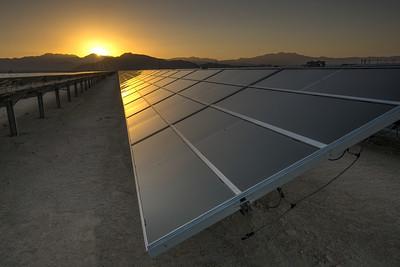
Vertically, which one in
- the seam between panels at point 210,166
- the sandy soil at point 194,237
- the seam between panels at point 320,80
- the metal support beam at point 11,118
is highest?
the seam between panels at point 320,80

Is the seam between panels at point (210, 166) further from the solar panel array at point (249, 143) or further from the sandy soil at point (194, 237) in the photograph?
the sandy soil at point (194, 237)

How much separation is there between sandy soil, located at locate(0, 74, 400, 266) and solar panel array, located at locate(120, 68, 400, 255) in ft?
6.87

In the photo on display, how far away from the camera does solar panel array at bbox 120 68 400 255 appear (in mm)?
3223

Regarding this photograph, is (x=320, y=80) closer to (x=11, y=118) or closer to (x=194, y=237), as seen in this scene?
(x=194, y=237)

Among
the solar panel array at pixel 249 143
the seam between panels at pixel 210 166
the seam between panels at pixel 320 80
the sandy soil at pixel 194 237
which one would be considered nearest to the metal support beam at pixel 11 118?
the sandy soil at pixel 194 237

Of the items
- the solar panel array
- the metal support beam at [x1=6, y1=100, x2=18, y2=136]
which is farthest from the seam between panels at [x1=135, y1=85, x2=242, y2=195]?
the metal support beam at [x1=6, y1=100, x2=18, y2=136]

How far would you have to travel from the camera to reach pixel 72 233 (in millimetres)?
6828

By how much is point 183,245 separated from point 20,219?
14.0 feet

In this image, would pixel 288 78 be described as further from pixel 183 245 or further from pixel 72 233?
pixel 72 233

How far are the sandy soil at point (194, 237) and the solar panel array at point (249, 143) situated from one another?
82.4 inches

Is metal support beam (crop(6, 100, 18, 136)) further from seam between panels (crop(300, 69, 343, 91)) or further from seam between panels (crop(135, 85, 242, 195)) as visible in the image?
seam between panels (crop(300, 69, 343, 91))

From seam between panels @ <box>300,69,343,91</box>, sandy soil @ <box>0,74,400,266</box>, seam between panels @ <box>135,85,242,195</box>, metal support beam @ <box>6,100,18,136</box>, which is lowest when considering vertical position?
sandy soil @ <box>0,74,400,266</box>

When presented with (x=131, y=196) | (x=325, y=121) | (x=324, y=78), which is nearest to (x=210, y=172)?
(x=325, y=121)

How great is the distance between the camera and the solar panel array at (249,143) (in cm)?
322
